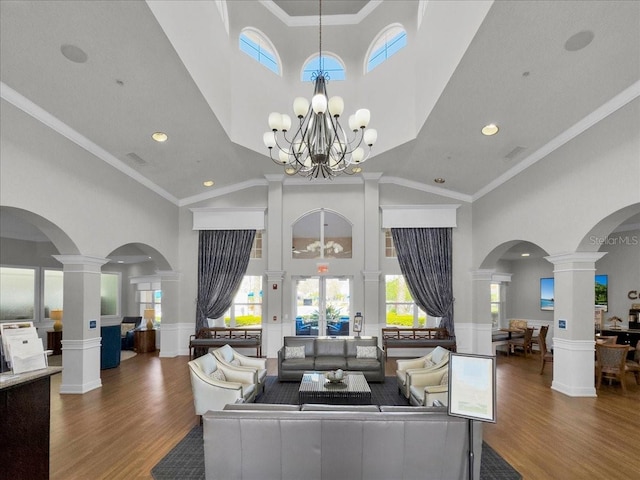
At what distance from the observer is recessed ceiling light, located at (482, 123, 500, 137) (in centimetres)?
596

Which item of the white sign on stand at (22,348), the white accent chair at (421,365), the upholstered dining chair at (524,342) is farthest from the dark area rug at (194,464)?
the upholstered dining chair at (524,342)

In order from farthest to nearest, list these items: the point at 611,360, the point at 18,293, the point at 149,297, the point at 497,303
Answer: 1. the point at 149,297
2. the point at 497,303
3. the point at 18,293
4. the point at 611,360

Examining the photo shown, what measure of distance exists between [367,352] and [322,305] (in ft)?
9.02

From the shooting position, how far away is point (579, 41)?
158 inches

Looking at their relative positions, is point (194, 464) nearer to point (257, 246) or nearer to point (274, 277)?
point (274, 277)

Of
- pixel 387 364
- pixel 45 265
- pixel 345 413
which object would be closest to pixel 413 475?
pixel 345 413

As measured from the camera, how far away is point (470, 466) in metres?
2.71

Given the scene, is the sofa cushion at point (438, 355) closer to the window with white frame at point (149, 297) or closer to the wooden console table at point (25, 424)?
the wooden console table at point (25, 424)

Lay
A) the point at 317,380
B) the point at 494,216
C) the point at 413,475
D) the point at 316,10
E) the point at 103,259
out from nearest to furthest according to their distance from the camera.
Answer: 1. the point at 413,475
2. the point at 317,380
3. the point at 103,259
4. the point at 316,10
5. the point at 494,216

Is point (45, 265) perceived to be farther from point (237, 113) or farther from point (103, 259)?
point (237, 113)

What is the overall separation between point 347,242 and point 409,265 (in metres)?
1.65

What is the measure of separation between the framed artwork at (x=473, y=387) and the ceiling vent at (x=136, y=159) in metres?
6.46

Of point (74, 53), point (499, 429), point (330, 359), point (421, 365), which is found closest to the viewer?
point (74, 53)

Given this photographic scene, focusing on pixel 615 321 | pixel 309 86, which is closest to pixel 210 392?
pixel 309 86
